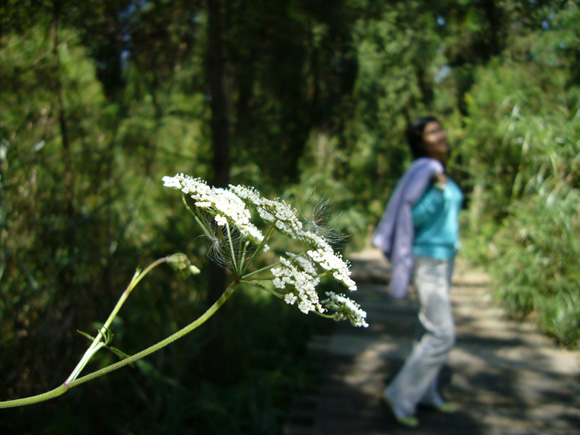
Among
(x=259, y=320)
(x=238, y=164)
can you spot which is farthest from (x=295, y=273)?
(x=238, y=164)

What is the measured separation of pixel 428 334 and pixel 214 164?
158cm

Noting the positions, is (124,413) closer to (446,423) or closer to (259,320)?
(259,320)

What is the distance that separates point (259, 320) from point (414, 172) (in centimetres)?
168

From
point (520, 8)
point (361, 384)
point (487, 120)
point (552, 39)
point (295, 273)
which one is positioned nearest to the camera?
point (295, 273)

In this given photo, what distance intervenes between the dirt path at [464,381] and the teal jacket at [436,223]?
55cm

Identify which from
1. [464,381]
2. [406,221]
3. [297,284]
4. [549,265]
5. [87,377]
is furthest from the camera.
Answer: [464,381]

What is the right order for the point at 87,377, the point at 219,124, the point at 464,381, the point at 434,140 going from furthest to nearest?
the point at 464,381 → the point at 219,124 → the point at 434,140 → the point at 87,377

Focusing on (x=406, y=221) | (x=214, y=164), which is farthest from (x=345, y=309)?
(x=214, y=164)

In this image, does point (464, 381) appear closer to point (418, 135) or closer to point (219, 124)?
point (418, 135)

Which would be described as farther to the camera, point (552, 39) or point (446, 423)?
point (446, 423)

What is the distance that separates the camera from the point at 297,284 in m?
1.05

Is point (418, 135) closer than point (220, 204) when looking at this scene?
No

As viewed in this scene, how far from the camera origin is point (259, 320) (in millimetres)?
3840

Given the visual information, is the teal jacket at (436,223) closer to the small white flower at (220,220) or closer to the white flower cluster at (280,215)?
the white flower cluster at (280,215)
